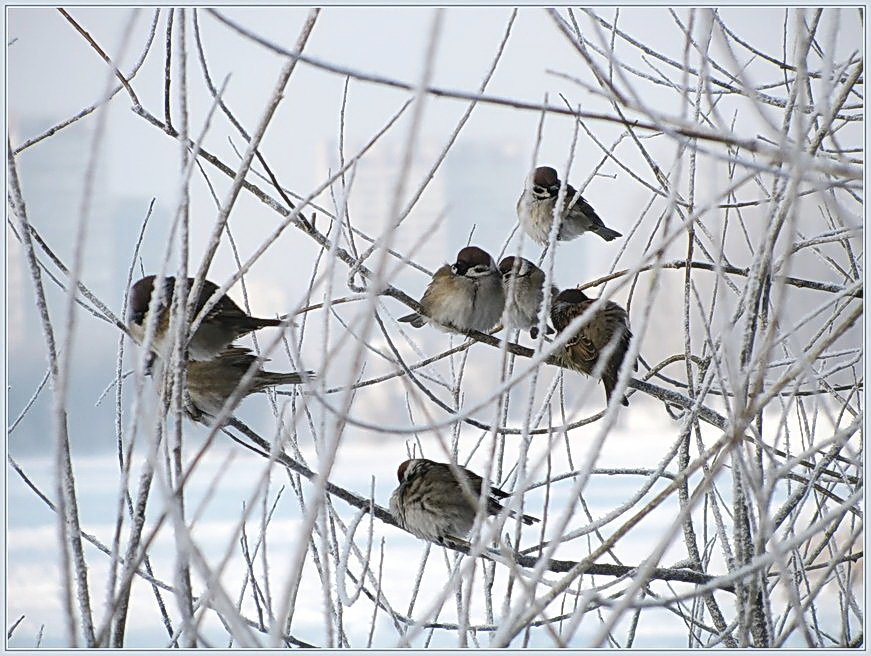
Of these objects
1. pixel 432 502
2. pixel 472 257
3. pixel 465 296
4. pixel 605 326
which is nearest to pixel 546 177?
pixel 472 257

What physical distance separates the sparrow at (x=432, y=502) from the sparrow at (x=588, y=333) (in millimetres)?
345

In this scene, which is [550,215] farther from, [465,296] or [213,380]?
[213,380]

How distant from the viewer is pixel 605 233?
266cm

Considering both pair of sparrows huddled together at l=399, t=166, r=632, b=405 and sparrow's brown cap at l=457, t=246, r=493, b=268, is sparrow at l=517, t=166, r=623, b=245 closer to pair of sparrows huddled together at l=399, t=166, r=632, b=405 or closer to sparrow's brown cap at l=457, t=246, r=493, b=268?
pair of sparrows huddled together at l=399, t=166, r=632, b=405

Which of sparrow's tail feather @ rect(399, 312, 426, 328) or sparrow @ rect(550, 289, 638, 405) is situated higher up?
sparrow's tail feather @ rect(399, 312, 426, 328)

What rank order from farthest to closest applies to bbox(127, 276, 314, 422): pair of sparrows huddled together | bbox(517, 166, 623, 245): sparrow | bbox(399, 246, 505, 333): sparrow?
bbox(517, 166, 623, 245): sparrow → bbox(399, 246, 505, 333): sparrow → bbox(127, 276, 314, 422): pair of sparrows huddled together

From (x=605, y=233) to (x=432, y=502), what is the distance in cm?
121

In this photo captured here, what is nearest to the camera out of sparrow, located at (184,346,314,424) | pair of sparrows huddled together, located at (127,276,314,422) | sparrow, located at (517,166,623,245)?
pair of sparrows huddled together, located at (127,276,314,422)

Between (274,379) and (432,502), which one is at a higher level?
(274,379)

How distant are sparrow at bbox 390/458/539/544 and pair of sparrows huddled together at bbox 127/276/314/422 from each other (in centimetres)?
36

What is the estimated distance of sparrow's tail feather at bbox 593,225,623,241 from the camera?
8.59 ft

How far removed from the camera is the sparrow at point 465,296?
212 centimetres

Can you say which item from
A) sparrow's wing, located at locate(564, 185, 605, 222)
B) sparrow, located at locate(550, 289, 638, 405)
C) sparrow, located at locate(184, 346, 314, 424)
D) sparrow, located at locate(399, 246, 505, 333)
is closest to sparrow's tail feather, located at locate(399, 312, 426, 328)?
sparrow, located at locate(399, 246, 505, 333)

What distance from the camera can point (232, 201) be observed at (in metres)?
0.80
